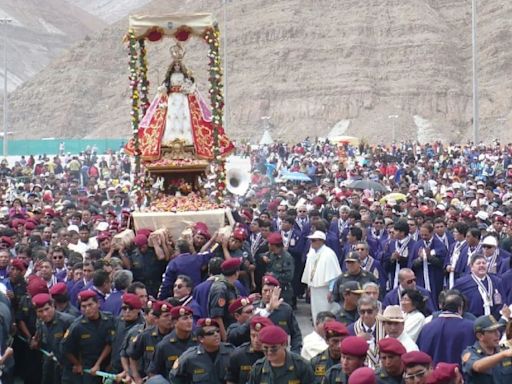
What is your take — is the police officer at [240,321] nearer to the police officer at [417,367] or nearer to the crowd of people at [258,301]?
the crowd of people at [258,301]

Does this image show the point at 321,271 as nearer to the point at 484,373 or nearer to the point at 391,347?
the point at 484,373

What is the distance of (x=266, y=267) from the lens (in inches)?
603

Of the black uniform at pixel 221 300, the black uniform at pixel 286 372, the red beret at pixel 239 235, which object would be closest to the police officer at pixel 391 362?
the black uniform at pixel 286 372

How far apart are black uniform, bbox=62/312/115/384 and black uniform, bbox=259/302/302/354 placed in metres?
1.42

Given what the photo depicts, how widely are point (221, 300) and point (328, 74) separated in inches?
4073

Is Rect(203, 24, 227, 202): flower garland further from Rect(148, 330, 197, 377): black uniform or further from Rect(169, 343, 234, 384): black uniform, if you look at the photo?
Rect(169, 343, 234, 384): black uniform

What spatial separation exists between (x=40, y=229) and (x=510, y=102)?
3443 inches

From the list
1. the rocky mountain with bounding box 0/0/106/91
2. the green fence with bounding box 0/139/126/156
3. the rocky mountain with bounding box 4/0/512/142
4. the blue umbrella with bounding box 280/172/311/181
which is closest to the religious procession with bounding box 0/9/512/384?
the blue umbrella with bounding box 280/172/311/181

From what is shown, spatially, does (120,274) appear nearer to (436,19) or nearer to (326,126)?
(326,126)

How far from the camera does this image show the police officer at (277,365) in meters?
8.46

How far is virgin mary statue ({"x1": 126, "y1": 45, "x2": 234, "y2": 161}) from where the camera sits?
18.8 metres

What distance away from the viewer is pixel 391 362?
322 inches

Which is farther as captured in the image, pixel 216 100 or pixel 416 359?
pixel 216 100

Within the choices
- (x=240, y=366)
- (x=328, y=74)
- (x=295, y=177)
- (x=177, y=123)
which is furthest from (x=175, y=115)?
(x=328, y=74)
